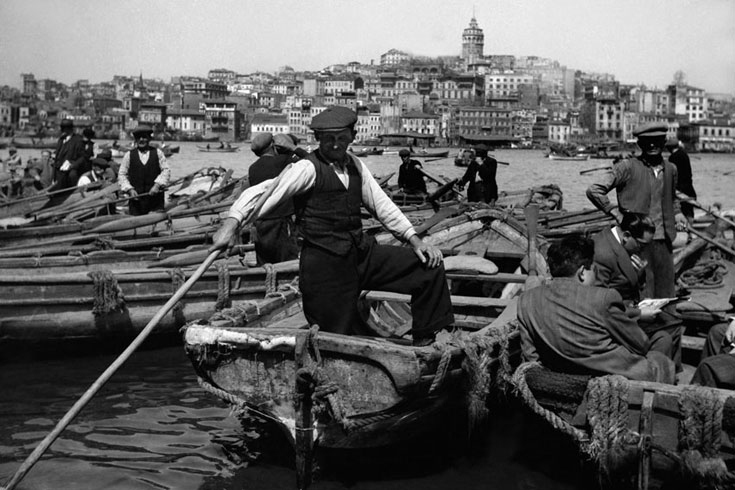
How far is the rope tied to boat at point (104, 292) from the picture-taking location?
7.87m

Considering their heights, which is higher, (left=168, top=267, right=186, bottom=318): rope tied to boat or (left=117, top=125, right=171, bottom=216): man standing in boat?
(left=117, top=125, right=171, bottom=216): man standing in boat

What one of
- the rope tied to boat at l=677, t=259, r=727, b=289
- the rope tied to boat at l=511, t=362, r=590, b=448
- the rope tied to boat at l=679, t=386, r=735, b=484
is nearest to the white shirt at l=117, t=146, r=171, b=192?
the rope tied to boat at l=677, t=259, r=727, b=289

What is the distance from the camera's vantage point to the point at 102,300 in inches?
311

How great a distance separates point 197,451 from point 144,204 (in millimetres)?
5698

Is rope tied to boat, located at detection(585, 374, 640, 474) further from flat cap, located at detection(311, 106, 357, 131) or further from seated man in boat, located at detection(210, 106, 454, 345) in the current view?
flat cap, located at detection(311, 106, 357, 131)

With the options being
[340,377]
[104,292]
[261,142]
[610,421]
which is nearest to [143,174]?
[261,142]

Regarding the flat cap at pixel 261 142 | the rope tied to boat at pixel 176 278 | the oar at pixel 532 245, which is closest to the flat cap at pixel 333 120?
the oar at pixel 532 245

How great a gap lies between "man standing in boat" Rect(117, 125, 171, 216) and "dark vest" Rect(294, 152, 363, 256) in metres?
6.09

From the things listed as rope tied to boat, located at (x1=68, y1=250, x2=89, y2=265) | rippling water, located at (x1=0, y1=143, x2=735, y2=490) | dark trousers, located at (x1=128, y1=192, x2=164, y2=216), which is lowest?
rippling water, located at (x1=0, y1=143, x2=735, y2=490)

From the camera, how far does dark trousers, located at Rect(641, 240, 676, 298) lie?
22.4ft

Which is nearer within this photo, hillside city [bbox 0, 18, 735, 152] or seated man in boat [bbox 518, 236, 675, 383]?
seated man in boat [bbox 518, 236, 675, 383]

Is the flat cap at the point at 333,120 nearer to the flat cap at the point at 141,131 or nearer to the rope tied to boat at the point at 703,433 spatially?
the rope tied to boat at the point at 703,433

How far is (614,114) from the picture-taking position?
160 metres

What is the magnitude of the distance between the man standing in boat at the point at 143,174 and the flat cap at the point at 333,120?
6100 mm
